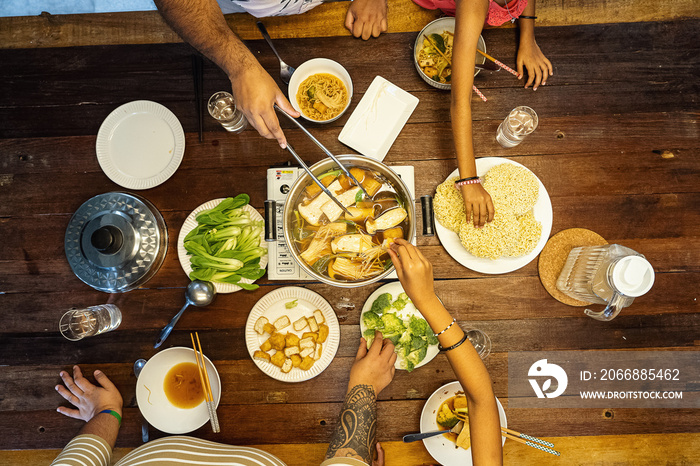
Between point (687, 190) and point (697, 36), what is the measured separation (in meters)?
0.93

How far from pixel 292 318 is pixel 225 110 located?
126 cm

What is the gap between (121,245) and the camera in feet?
6.35

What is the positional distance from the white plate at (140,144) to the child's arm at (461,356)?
4.77 ft

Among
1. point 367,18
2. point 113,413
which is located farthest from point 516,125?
point 113,413

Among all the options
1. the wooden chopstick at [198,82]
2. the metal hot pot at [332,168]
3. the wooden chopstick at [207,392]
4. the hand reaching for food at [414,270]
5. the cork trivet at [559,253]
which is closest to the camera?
the hand reaching for food at [414,270]

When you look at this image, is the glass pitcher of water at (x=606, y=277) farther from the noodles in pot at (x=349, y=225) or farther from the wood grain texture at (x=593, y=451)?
the noodles in pot at (x=349, y=225)

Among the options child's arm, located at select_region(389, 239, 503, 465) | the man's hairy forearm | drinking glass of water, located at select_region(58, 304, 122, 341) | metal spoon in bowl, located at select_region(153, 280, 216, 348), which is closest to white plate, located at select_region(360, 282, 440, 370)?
child's arm, located at select_region(389, 239, 503, 465)

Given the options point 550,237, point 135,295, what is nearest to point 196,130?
point 135,295

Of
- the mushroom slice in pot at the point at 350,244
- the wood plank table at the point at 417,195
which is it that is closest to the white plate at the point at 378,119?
the wood plank table at the point at 417,195

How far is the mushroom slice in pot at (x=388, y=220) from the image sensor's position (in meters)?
1.81

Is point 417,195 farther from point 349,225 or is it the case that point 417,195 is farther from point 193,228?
point 193,228

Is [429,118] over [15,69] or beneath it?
beneath

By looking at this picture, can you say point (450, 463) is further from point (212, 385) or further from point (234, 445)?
point (212, 385)

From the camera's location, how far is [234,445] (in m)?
2.03
